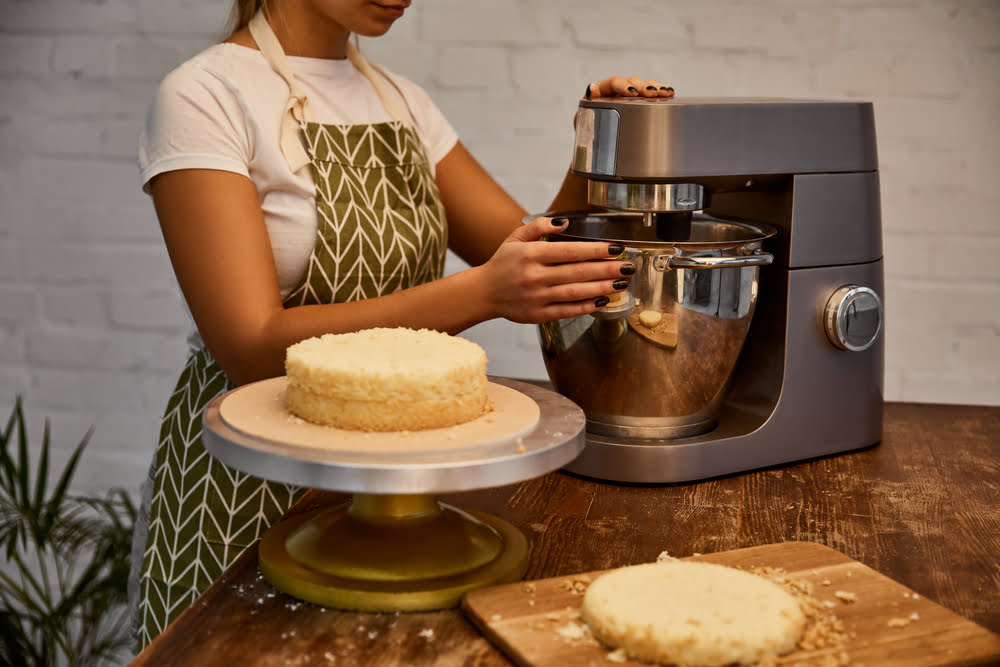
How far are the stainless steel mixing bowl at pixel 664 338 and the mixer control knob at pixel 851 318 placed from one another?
127 millimetres

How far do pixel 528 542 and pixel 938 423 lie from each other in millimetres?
755

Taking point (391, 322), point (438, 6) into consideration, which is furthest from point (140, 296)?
point (391, 322)

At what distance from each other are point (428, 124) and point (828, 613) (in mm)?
1132

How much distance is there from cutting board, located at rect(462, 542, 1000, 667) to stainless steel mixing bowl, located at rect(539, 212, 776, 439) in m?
0.27

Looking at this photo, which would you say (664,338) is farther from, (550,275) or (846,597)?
(846,597)

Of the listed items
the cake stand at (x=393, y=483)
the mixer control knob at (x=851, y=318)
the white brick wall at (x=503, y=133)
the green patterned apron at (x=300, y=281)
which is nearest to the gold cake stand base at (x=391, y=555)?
the cake stand at (x=393, y=483)

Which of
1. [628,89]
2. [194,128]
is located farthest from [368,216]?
[628,89]

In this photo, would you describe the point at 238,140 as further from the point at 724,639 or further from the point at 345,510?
the point at 724,639

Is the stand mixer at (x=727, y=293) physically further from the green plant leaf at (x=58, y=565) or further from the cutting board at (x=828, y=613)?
the green plant leaf at (x=58, y=565)

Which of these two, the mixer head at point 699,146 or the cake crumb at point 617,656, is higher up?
the mixer head at point 699,146

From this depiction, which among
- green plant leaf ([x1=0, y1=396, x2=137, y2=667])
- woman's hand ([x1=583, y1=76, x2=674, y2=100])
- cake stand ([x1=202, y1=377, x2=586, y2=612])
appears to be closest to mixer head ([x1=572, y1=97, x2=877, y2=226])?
woman's hand ([x1=583, y1=76, x2=674, y2=100])

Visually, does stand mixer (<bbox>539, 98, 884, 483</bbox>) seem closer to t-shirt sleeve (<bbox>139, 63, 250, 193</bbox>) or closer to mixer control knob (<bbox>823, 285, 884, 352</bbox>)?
mixer control knob (<bbox>823, 285, 884, 352</bbox>)

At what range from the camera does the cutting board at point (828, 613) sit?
2.30 ft

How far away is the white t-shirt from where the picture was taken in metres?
1.26
